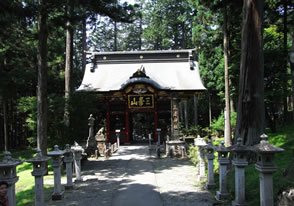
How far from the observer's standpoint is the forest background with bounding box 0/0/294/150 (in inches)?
403

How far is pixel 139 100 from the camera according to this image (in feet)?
59.5

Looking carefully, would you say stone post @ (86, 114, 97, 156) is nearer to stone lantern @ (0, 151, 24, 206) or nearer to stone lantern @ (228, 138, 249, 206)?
stone lantern @ (0, 151, 24, 206)

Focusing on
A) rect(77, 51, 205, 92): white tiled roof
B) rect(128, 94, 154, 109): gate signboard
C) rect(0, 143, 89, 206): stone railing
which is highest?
rect(77, 51, 205, 92): white tiled roof

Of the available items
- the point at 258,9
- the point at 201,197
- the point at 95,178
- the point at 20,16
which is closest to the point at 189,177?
the point at 201,197

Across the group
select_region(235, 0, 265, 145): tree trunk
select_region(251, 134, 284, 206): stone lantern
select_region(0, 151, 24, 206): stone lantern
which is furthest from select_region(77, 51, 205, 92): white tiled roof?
select_region(251, 134, 284, 206): stone lantern

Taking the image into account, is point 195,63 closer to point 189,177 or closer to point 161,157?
point 161,157

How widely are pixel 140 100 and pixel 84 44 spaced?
1544cm

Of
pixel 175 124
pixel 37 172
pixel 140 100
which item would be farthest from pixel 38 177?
pixel 140 100

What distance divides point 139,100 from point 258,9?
38.1 ft

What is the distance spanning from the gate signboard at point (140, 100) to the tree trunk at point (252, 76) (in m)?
10.8

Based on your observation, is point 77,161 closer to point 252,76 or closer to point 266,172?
point 266,172

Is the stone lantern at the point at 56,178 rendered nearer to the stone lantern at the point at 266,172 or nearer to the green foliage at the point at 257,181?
the green foliage at the point at 257,181

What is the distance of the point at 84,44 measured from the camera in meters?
29.8

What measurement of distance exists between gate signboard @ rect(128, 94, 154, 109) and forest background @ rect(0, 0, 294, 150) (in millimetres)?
2616
